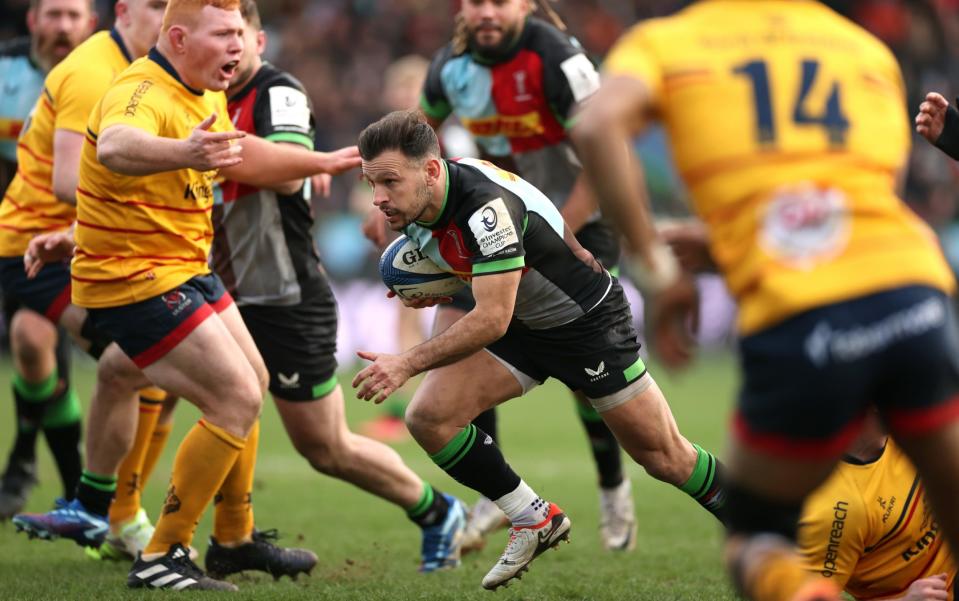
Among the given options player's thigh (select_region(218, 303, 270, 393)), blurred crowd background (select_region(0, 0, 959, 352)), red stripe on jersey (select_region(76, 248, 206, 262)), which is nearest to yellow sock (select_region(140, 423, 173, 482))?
player's thigh (select_region(218, 303, 270, 393))

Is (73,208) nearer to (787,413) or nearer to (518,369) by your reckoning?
(518,369)

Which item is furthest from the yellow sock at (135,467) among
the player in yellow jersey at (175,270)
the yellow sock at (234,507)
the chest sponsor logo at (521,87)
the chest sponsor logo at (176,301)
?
the chest sponsor logo at (521,87)

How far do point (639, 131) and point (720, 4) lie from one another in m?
0.43

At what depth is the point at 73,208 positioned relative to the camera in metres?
6.80

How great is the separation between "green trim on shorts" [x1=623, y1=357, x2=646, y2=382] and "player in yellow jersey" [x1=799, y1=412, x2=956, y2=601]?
97cm

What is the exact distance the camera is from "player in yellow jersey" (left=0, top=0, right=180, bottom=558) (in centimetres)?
591

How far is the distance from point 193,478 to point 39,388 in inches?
104

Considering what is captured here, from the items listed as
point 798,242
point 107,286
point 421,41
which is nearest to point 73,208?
point 107,286

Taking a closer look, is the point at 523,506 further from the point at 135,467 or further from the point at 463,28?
the point at 463,28

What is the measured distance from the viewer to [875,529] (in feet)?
14.8

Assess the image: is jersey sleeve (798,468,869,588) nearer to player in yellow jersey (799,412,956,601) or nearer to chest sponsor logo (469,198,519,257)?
player in yellow jersey (799,412,956,601)

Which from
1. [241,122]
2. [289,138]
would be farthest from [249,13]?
[289,138]

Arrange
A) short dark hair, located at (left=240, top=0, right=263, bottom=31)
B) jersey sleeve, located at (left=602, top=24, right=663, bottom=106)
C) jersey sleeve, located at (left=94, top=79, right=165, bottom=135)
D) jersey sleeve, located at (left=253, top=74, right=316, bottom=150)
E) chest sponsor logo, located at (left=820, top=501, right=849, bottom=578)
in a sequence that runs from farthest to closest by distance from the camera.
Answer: short dark hair, located at (left=240, top=0, right=263, bottom=31), jersey sleeve, located at (left=253, top=74, right=316, bottom=150), jersey sleeve, located at (left=94, top=79, right=165, bottom=135), chest sponsor logo, located at (left=820, top=501, right=849, bottom=578), jersey sleeve, located at (left=602, top=24, right=663, bottom=106)

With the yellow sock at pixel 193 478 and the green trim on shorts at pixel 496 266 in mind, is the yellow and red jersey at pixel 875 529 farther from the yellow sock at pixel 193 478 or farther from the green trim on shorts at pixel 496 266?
the yellow sock at pixel 193 478
